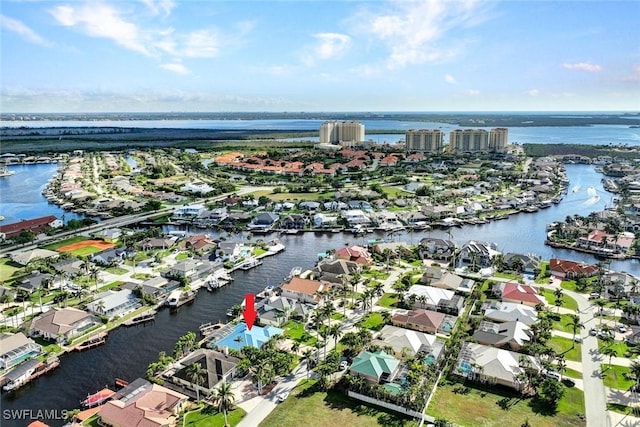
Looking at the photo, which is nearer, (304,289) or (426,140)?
(304,289)

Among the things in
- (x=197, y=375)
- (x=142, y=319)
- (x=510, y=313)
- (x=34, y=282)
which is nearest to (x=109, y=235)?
(x=34, y=282)

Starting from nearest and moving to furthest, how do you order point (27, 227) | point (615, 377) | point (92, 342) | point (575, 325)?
point (615, 377) < point (575, 325) < point (92, 342) < point (27, 227)

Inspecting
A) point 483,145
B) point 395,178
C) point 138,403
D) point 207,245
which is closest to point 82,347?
point 138,403

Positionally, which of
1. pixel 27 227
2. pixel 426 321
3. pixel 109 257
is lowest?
pixel 426 321

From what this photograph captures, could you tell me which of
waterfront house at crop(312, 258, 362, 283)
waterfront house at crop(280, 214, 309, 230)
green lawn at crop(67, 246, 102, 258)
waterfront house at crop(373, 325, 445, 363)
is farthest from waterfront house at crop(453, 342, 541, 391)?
green lawn at crop(67, 246, 102, 258)

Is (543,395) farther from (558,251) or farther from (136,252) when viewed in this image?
(136,252)

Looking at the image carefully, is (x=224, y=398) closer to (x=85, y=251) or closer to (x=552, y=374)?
(x=552, y=374)

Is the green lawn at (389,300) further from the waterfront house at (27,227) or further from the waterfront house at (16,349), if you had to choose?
the waterfront house at (27,227)
